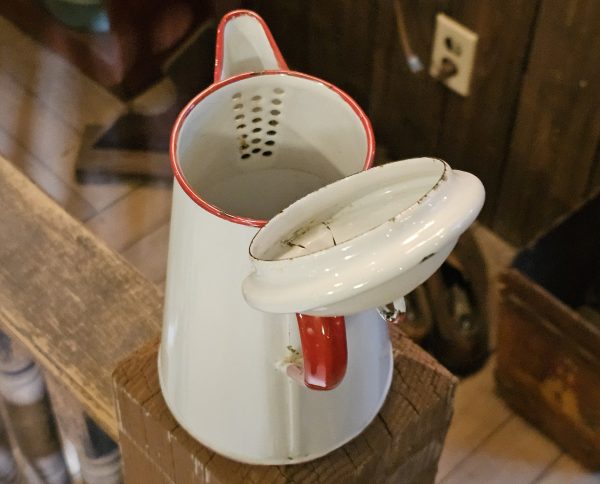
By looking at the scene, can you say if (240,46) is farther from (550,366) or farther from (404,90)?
(404,90)

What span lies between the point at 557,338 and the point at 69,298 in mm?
786

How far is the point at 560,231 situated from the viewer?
51.0 inches

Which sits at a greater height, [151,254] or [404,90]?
[404,90]

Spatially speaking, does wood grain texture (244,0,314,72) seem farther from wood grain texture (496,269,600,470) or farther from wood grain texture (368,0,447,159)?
wood grain texture (496,269,600,470)

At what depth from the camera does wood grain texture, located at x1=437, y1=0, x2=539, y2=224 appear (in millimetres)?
1325

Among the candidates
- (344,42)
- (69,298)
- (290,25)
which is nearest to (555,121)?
(344,42)

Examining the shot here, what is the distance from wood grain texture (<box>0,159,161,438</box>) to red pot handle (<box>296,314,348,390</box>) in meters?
0.25

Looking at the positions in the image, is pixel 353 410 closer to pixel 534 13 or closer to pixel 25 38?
pixel 534 13

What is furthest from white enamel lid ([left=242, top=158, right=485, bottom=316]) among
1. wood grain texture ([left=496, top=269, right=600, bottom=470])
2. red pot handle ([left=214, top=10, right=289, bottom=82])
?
wood grain texture ([left=496, top=269, right=600, bottom=470])

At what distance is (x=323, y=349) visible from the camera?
39 centimetres

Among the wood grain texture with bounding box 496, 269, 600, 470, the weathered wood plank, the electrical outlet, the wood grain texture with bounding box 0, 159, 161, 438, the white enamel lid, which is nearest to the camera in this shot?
the white enamel lid

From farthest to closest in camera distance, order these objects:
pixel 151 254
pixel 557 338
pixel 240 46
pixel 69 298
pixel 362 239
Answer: pixel 151 254 < pixel 557 338 < pixel 69 298 < pixel 240 46 < pixel 362 239

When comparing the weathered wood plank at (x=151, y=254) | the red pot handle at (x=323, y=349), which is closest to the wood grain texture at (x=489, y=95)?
the weathered wood plank at (x=151, y=254)

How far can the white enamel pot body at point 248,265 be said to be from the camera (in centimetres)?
43
